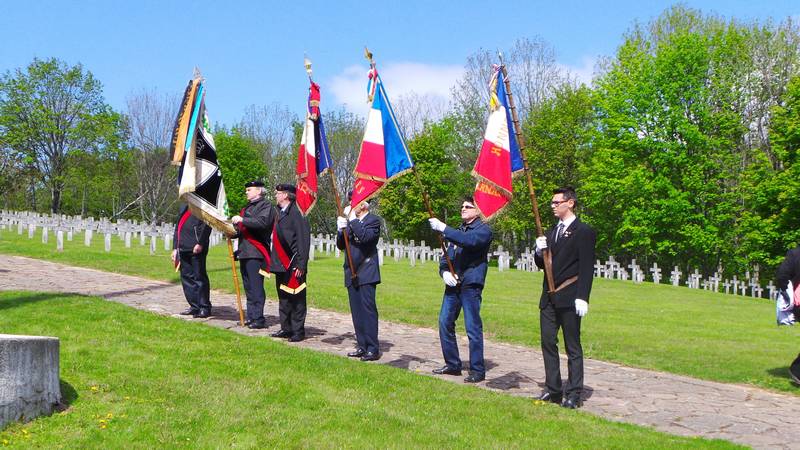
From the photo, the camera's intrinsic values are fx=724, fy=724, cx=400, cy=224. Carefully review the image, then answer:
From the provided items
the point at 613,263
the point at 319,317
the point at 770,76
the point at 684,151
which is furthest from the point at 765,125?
the point at 319,317

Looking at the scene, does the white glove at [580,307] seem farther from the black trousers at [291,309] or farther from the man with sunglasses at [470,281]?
the black trousers at [291,309]

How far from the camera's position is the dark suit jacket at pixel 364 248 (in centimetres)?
969

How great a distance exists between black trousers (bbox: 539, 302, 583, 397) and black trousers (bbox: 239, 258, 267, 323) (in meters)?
5.37

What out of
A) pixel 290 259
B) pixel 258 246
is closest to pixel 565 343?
pixel 290 259

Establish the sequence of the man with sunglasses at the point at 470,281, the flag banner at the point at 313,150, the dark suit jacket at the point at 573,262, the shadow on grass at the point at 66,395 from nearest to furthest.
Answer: the shadow on grass at the point at 66,395 < the dark suit jacket at the point at 573,262 < the man with sunglasses at the point at 470,281 < the flag banner at the point at 313,150

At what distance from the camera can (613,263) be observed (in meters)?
41.8

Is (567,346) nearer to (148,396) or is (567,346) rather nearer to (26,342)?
(148,396)

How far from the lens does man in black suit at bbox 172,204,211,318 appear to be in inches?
493

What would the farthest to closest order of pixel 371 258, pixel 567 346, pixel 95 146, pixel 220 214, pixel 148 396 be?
pixel 95 146 → pixel 220 214 → pixel 371 258 → pixel 567 346 → pixel 148 396

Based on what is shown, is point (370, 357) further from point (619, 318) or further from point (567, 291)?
point (619, 318)

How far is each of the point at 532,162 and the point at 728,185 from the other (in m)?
13.3

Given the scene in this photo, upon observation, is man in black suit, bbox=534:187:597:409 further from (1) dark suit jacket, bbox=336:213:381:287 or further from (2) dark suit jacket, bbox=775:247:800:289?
(2) dark suit jacket, bbox=775:247:800:289

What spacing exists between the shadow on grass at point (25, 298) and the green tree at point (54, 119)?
55438 mm

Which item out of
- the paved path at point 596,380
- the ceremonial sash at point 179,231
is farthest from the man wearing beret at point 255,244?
the ceremonial sash at point 179,231
